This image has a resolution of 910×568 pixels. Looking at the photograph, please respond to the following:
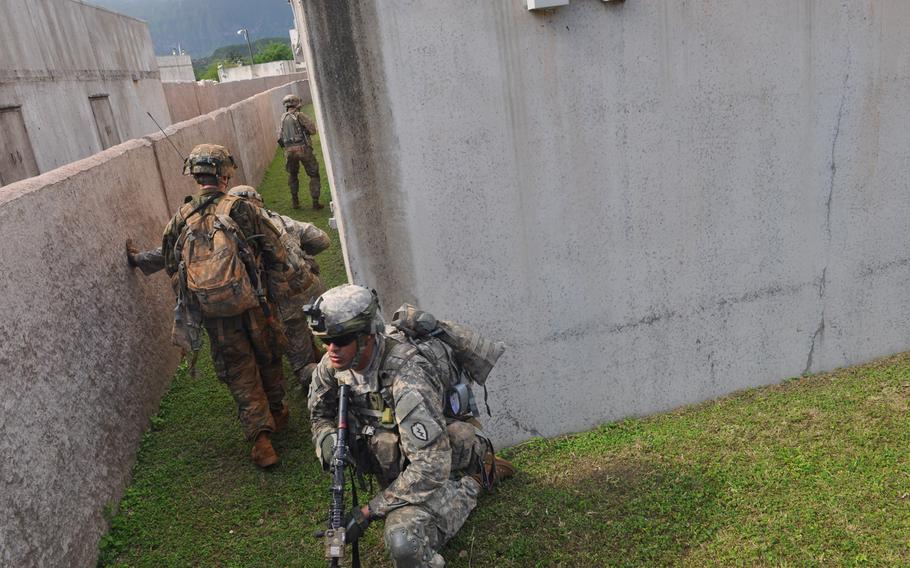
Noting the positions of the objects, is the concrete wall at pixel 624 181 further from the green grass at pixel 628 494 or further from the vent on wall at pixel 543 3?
the green grass at pixel 628 494

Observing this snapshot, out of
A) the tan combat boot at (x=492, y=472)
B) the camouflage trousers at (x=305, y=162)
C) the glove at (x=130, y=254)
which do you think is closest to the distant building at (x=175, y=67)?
the camouflage trousers at (x=305, y=162)

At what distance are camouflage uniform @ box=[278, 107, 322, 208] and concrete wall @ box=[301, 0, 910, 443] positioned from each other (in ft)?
20.1

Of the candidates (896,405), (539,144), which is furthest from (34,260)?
(896,405)

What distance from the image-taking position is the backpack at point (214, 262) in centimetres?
411

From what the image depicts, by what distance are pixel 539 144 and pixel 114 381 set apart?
9.71ft

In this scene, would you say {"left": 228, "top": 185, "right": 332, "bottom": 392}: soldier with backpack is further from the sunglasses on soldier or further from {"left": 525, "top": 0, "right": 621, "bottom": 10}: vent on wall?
{"left": 525, "top": 0, "right": 621, "bottom": 10}: vent on wall

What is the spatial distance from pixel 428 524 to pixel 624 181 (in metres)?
2.51

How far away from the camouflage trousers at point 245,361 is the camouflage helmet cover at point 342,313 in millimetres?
1466

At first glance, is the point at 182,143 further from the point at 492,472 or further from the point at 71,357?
the point at 492,472

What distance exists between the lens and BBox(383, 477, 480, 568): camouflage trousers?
9.84 feet

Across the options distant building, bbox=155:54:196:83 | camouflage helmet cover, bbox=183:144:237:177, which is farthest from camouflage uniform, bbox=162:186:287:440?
distant building, bbox=155:54:196:83

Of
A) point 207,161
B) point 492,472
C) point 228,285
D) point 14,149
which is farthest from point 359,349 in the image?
point 14,149

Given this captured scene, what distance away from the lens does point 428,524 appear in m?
3.15

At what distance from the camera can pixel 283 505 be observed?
398 centimetres
